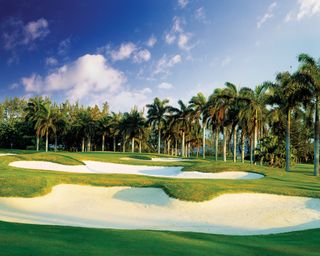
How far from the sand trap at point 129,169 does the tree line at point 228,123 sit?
10239mm

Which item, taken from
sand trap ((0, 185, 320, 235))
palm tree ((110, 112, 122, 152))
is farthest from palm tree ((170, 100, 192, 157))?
sand trap ((0, 185, 320, 235))

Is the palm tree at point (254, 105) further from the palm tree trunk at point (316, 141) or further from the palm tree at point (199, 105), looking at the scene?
the palm tree at point (199, 105)

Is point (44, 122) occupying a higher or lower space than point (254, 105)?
lower

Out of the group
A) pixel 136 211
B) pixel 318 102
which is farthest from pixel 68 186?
pixel 318 102

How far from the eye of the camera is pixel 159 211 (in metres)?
15.5

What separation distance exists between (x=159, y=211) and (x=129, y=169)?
16070mm

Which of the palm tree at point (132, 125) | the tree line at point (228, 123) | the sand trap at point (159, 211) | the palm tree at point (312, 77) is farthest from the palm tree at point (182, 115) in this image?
the sand trap at point (159, 211)

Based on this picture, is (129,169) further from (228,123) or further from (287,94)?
(228,123)

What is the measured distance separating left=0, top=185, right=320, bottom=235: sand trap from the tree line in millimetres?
17813

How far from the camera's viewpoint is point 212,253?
23.9ft

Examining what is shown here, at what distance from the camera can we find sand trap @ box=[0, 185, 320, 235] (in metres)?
13.1

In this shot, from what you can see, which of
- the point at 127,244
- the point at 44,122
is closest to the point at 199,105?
the point at 44,122

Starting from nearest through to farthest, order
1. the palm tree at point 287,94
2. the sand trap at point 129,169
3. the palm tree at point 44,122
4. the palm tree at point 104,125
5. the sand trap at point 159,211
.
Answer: the sand trap at point 159,211, the sand trap at point 129,169, the palm tree at point 287,94, the palm tree at point 44,122, the palm tree at point 104,125

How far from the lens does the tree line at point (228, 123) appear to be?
3422cm
